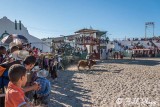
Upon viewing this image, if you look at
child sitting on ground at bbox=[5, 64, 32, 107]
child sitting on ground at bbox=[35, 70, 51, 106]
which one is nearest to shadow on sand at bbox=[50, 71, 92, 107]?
child sitting on ground at bbox=[35, 70, 51, 106]

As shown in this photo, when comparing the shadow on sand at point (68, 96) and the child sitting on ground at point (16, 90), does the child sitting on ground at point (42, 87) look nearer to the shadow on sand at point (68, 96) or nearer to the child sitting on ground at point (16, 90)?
the child sitting on ground at point (16, 90)

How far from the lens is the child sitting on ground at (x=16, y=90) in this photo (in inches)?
131

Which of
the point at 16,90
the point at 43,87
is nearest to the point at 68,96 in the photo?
the point at 43,87

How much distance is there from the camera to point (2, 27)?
26047 mm

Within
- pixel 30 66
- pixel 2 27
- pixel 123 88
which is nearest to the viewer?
pixel 30 66

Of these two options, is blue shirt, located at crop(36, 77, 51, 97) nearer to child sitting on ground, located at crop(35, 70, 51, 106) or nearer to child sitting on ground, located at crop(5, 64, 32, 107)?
child sitting on ground, located at crop(35, 70, 51, 106)

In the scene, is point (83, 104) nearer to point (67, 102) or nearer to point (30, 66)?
point (67, 102)

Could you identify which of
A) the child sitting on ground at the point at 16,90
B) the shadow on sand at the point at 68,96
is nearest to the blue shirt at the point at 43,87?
the child sitting on ground at the point at 16,90

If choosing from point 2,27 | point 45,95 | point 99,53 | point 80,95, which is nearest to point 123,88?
point 80,95

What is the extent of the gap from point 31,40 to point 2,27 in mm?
3226

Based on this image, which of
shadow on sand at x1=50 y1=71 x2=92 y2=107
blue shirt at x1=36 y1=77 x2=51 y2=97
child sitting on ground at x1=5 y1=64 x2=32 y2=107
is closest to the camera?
child sitting on ground at x1=5 y1=64 x2=32 y2=107

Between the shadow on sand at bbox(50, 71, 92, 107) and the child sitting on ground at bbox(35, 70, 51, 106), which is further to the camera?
the shadow on sand at bbox(50, 71, 92, 107)

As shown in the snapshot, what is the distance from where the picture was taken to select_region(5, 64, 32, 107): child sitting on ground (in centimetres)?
333

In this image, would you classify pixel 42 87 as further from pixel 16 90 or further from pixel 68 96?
pixel 68 96
